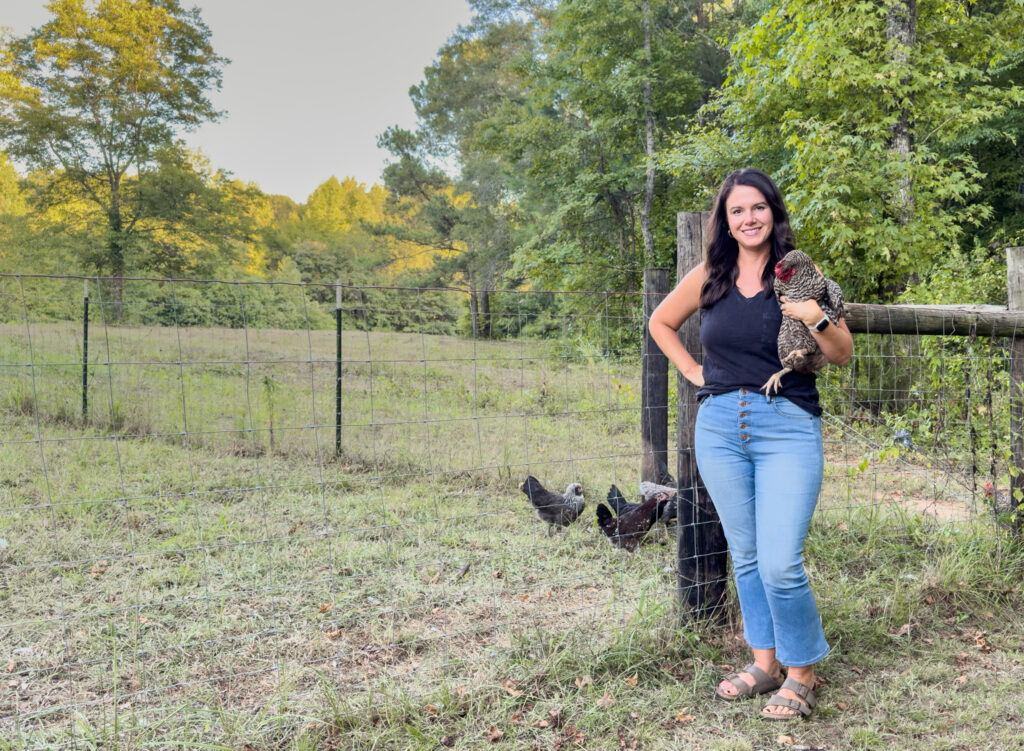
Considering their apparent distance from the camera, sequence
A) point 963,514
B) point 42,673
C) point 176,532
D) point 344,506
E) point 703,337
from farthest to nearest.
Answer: point 344,506, point 176,532, point 963,514, point 42,673, point 703,337

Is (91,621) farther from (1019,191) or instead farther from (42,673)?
(1019,191)

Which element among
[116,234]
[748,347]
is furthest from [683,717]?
[116,234]

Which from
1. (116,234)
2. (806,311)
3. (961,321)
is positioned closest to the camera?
(806,311)

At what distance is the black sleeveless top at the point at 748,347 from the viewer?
7.11 feet

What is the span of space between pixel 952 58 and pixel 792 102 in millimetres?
2437

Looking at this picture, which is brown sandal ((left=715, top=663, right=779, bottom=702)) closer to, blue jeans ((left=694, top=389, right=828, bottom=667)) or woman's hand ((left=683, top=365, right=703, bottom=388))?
blue jeans ((left=694, top=389, right=828, bottom=667))

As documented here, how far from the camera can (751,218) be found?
2.21m

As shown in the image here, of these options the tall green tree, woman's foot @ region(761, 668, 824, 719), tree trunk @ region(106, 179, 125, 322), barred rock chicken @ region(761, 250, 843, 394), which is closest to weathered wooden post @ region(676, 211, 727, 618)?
woman's foot @ region(761, 668, 824, 719)

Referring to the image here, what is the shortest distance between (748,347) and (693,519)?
998mm

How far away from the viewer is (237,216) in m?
25.3

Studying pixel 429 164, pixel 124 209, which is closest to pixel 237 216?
pixel 124 209

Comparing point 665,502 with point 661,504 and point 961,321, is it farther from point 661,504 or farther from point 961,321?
point 961,321

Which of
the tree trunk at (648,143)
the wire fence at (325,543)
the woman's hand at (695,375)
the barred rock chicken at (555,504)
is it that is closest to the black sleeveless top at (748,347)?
the woman's hand at (695,375)

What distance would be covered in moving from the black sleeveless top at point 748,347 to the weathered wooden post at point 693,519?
0.56 metres
